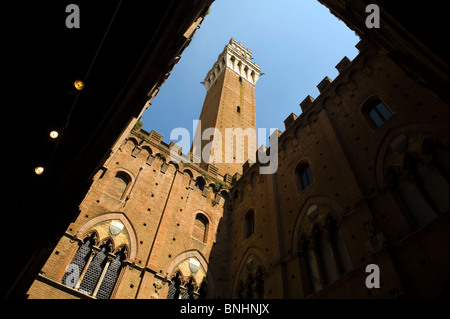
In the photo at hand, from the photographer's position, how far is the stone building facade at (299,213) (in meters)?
7.14

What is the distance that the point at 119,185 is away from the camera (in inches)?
523

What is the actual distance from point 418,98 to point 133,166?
36.6ft

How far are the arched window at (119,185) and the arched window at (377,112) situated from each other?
9.93 m

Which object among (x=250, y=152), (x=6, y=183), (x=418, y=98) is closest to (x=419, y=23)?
(x=418, y=98)

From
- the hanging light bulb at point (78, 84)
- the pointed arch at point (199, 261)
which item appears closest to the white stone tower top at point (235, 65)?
the pointed arch at point (199, 261)

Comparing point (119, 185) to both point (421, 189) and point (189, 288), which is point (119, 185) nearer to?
point (189, 288)

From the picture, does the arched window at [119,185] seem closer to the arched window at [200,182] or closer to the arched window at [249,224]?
the arched window at [200,182]

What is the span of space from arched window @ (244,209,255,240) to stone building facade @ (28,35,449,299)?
64mm

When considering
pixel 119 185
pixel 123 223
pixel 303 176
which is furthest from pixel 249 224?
pixel 119 185

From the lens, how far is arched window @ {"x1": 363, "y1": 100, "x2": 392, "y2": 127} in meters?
9.39

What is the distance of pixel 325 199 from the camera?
984cm

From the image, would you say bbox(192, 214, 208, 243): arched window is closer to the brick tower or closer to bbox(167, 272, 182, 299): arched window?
bbox(167, 272, 182, 299): arched window
